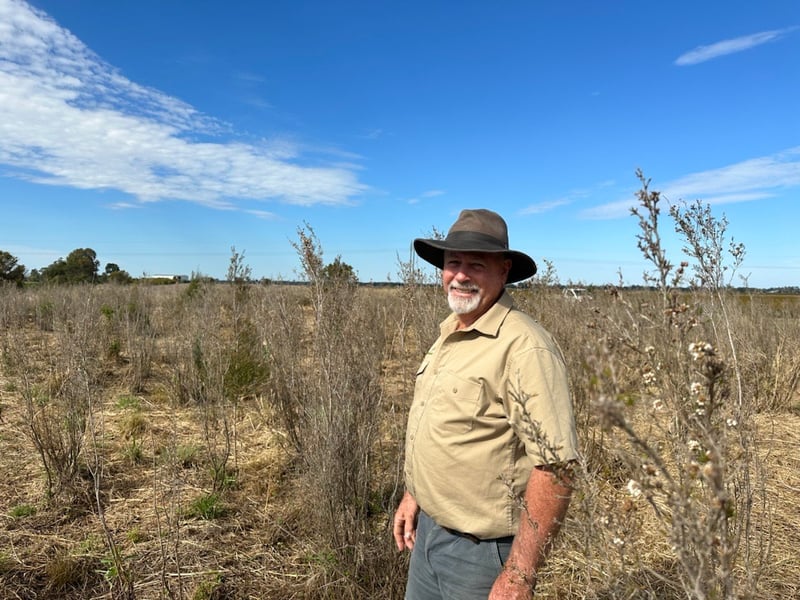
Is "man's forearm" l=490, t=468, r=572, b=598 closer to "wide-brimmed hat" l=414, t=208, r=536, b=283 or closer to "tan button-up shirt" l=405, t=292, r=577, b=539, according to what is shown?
"tan button-up shirt" l=405, t=292, r=577, b=539

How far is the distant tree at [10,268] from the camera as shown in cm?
1869

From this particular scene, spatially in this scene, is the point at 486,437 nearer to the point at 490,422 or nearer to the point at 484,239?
the point at 490,422

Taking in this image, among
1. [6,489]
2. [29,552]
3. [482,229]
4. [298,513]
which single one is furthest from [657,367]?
[6,489]

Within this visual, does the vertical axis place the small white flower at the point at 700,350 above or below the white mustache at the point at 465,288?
below

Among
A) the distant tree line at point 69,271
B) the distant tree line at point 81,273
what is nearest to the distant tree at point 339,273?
the distant tree line at point 81,273

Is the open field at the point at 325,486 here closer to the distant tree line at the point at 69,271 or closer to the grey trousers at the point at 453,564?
the grey trousers at the point at 453,564

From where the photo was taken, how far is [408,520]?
2154 mm

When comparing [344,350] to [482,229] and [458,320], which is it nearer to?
[458,320]

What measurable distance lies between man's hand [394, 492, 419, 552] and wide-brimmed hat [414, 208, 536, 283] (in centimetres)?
105

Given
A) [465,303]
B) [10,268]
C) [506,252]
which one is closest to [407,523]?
[465,303]

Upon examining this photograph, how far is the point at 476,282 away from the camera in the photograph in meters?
1.84

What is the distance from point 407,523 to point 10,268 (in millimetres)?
22892

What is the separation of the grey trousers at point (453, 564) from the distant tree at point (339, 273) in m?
1.97

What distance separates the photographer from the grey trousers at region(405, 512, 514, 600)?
1620mm
